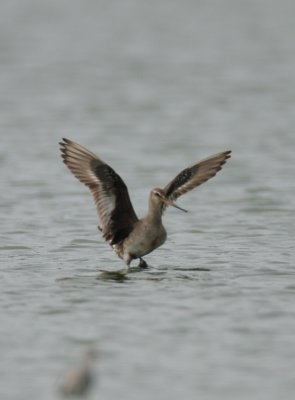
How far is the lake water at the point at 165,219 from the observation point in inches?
367

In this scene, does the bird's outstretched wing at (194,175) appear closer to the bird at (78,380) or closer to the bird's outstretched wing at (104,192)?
the bird's outstretched wing at (104,192)

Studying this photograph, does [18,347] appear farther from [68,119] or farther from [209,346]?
[68,119]

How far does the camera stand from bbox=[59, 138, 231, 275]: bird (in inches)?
489

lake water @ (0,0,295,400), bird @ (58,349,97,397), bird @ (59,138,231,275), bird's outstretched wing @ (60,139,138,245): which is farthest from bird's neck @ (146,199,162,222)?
bird @ (58,349,97,397)

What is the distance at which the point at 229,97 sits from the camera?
1113 inches

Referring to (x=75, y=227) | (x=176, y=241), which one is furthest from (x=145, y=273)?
(x=75, y=227)

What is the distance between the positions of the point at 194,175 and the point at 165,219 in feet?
11.0

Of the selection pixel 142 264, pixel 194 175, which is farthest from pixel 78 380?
pixel 194 175

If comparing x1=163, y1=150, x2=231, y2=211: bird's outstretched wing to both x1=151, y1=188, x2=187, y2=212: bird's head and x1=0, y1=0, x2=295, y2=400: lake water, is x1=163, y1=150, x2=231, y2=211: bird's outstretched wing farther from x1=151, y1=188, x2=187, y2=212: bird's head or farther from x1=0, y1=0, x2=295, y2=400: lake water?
x1=0, y1=0, x2=295, y2=400: lake water

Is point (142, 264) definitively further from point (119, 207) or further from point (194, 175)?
point (194, 175)

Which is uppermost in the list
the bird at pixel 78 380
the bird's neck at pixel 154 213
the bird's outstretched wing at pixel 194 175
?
the bird's outstretched wing at pixel 194 175

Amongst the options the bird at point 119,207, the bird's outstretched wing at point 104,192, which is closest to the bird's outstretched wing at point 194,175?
the bird at point 119,207

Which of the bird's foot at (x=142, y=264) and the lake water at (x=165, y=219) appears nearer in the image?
the lake water at (x=165, y=219)

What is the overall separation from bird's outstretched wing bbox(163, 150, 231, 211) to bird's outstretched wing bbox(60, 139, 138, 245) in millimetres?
480
